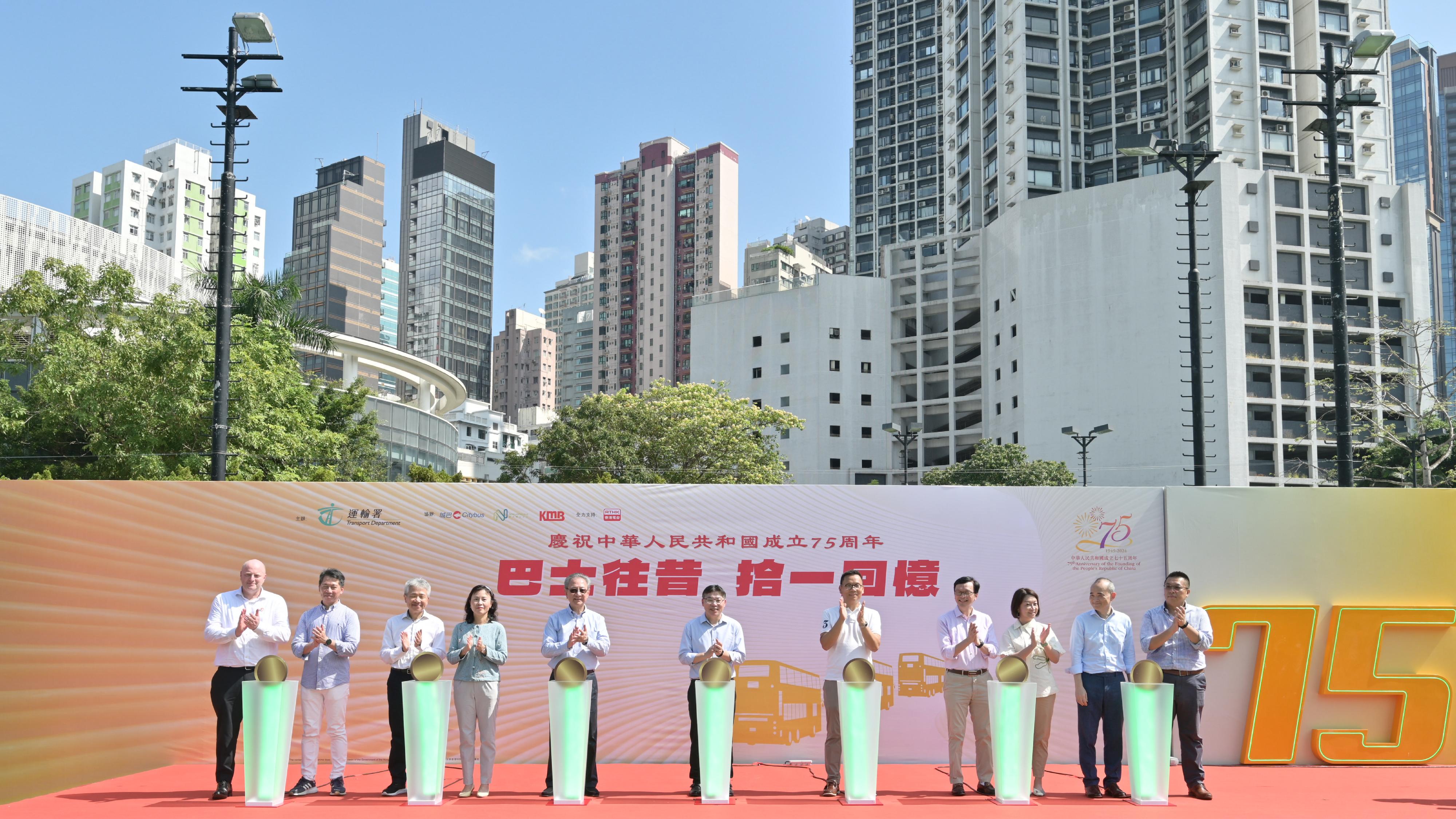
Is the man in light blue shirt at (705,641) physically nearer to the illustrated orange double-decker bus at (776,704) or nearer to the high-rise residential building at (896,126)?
the illustrated orange double-decker bus at (776,704)

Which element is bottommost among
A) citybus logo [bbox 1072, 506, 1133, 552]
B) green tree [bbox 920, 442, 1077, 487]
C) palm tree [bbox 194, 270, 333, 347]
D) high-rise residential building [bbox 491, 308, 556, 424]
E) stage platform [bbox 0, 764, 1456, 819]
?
stage platform [bbox 0, 764, 1456, 819]

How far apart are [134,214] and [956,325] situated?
7641 cm

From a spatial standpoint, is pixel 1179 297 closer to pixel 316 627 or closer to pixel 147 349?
pixel 147 349

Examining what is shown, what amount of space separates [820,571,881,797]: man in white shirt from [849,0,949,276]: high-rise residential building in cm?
7104

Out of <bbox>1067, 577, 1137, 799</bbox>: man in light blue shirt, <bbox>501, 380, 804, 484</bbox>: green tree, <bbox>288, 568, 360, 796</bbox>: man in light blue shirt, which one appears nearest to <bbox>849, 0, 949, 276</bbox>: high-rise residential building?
<bbox>501, 380, 804, 484</bbox>: green tree

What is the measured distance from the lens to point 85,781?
8.09 m

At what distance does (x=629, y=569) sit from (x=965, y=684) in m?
2.82

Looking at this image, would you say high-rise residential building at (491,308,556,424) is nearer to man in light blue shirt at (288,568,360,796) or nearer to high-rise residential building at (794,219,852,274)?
high-rise residential building at (794,219,852,274)

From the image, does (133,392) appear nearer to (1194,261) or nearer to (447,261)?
(1194,261)

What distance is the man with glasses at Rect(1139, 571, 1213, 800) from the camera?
7707mm

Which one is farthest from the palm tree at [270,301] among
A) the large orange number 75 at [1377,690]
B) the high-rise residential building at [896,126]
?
the high-rise residential building at [896,126]

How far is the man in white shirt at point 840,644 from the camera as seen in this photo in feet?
24.4

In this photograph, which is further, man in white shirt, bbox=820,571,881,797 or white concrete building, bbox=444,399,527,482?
white concrete building, bbox=444,399,527,482

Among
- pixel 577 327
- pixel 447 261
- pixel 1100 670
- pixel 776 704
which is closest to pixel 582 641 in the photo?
pixel 776 704
